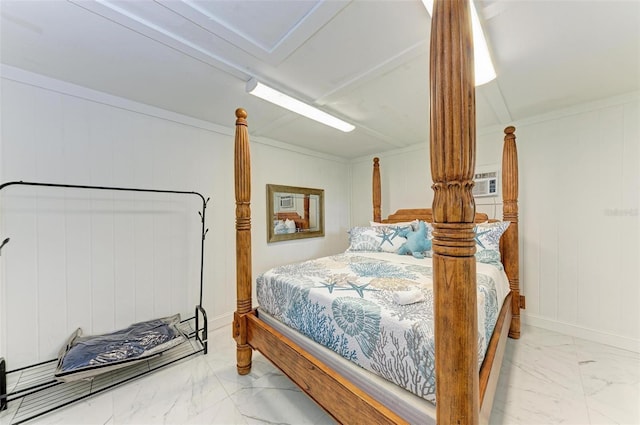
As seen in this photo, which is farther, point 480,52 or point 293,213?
point 293,213

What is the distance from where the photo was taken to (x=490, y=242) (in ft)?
7.63

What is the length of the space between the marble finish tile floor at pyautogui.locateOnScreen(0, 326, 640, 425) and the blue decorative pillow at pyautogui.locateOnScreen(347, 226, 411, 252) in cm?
142

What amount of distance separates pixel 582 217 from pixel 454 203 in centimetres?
284

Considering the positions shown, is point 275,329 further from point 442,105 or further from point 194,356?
point 442,105

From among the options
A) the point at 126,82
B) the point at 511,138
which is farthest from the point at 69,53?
the point at 511,138

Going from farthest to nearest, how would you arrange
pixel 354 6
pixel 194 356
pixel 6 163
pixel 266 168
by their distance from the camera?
pixel 266 168 < pixel 194 356 < pixel 6 163 < pixel 354 6

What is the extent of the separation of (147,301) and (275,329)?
1428mm

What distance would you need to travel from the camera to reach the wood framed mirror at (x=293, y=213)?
134 inches

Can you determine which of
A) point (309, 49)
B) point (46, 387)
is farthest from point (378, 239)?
point (46, 387)

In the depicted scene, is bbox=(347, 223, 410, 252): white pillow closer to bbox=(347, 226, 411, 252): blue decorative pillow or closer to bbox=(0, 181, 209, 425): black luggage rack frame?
bbox=(347, 226, 411, 252): blue decorative pillow

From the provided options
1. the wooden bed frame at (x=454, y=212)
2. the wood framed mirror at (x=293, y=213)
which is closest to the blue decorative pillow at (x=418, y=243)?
the wood framed mirror at (x=293, y=213)

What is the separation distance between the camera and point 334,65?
5.80 feet

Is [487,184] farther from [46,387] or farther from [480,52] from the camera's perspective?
[46,387]

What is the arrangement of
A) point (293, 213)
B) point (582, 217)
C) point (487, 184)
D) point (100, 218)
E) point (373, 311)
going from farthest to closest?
point (293, 213) → point (487, 184) → point (582, 217) → point (100, 218) → point (373, 311)
